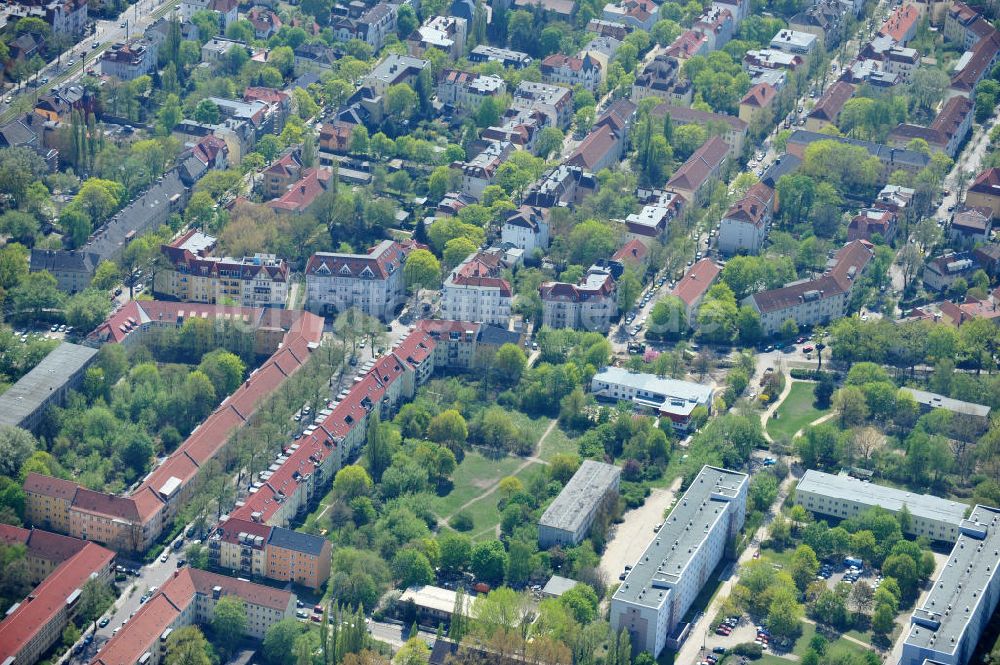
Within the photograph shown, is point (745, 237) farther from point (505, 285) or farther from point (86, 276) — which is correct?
point (86, 276)

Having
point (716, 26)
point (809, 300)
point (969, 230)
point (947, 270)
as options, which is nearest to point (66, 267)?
point (809, 300)

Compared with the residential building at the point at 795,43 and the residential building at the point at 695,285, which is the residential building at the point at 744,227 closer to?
the residential building at the point at 695,285

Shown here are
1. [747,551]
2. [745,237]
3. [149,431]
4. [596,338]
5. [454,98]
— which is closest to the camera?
[747,551]

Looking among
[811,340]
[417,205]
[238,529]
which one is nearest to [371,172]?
[417,205]

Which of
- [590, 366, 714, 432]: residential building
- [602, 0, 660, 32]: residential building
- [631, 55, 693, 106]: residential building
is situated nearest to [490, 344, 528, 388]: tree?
[590, 366, 714, 432]: residential building

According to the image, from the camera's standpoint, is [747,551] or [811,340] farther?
[811,340]

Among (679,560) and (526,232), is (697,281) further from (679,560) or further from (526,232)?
(679,560)
